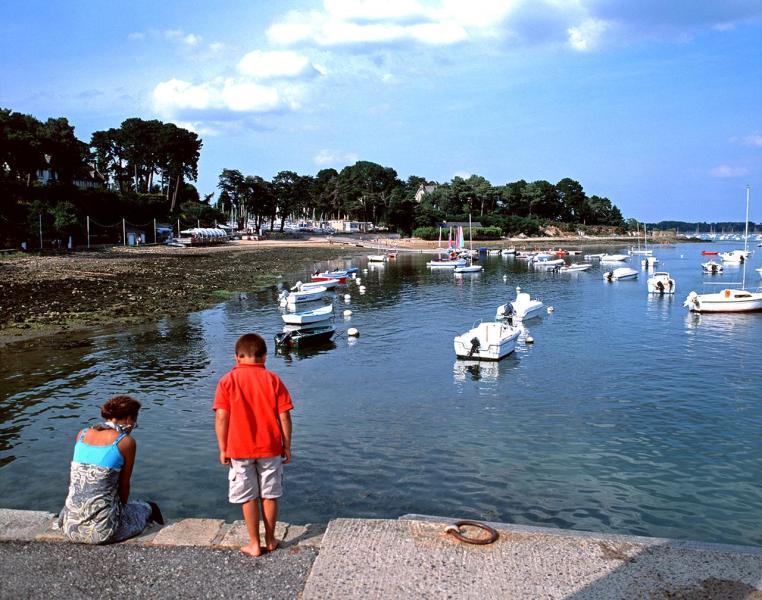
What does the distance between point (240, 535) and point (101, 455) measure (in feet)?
6.74

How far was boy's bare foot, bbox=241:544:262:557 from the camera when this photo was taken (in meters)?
7.55

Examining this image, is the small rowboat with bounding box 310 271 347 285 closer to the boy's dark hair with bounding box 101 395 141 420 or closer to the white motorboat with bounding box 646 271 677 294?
the white motorboat with bounding box 646 271 677 294

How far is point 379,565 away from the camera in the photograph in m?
7.24

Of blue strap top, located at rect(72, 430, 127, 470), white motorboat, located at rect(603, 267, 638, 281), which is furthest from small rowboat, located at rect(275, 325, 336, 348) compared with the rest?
white motorboat, located at rect(603, 267, 638, 281)

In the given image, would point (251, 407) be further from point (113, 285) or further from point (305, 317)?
point (113, 285)

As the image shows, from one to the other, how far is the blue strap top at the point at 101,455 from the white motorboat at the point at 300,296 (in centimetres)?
3821

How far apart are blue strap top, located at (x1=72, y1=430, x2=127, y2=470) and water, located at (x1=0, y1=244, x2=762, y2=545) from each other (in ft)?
18.2

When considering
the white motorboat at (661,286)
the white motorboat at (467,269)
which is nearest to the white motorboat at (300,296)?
the white motorboat at (661,286)

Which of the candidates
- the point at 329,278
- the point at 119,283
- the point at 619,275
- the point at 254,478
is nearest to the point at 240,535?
the point at 254,478

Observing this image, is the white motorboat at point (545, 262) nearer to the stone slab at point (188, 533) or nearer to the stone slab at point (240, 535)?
the stone slab at point (240, 535)

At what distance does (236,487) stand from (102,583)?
5.76 ft

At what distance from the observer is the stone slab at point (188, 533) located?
7895 millimetres

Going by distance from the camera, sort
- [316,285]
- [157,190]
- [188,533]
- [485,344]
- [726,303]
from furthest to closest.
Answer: [157,190] → [316,285] → [726,303] → [485,344] → [188,533]

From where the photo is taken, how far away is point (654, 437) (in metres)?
18.3
